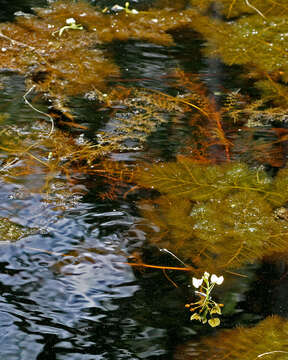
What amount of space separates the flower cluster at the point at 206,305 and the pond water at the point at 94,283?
25 millimetres

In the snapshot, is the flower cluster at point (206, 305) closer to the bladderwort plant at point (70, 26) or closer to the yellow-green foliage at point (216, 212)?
the yellow-green foliage at point (216, 212)

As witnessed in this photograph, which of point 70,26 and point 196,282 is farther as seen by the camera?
point 70,26

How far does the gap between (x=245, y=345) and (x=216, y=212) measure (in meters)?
0.61

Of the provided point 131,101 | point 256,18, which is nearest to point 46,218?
point 131,101

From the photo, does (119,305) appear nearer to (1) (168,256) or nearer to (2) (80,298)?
(2) (80,298)

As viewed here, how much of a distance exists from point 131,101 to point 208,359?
1.57 metres

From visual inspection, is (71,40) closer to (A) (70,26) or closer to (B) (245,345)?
(A) (70,26)

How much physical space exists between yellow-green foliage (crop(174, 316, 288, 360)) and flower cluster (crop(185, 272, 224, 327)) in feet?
0.21

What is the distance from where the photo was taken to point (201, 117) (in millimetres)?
2520

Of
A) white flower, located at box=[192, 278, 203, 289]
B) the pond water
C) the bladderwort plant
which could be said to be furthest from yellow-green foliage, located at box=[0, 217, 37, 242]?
the bladderwort plant

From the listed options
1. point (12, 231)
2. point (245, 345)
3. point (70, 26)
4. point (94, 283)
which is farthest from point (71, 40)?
point (245, 345)

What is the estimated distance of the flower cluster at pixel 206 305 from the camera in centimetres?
154

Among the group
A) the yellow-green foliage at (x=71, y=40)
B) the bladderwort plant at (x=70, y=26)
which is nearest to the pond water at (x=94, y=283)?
the yellow-green foliage at (x=71, y=40)

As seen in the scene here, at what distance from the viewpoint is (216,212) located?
6.36 ft
